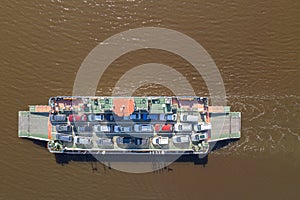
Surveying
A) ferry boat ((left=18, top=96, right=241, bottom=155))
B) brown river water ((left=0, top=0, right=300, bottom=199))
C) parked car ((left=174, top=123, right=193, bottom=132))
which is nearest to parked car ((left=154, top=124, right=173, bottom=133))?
ferry boat ((left=18, top=96, right=241, bottom=155))

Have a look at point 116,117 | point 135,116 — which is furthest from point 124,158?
point 135,116

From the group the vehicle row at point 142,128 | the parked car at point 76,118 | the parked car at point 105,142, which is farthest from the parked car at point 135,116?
the parked car at point 76,118

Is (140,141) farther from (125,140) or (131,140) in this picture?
(125,140)

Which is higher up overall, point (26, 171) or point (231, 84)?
point (231, 84)

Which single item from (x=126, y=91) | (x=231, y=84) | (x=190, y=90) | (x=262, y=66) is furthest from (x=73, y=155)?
(x=262, y=66)

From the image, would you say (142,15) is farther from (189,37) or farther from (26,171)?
(26,171)

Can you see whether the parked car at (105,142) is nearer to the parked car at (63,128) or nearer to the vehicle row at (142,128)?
the vehicle row at (142,128)
